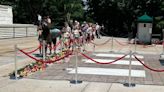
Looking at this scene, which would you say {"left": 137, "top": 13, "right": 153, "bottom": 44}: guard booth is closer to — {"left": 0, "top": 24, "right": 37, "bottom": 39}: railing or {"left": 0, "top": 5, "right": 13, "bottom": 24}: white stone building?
{"left": 0, "top": 24, "right": 37, "bottom": 39}: railing

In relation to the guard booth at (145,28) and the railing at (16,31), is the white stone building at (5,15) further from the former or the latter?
the guard booth at (145,28)

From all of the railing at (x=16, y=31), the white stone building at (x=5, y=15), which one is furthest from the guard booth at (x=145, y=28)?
the white stone building at (x=5, y=15)

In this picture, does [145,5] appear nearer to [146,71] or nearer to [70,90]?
[146,71]

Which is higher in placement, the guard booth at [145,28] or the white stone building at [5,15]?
the white stone building at [5,15]

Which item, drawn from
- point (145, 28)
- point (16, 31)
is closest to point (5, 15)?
point (16, 31)

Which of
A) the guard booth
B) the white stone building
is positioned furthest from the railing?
the guard booth

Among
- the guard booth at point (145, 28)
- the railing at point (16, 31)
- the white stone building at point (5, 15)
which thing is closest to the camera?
the guard booth at point (145, 28)

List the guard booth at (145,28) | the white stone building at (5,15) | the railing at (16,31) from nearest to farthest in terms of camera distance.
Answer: the guard booth at (145,28) < the railing at (16,31) < the white stone building at (5,15)

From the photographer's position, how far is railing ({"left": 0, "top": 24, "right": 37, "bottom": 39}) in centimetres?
2917

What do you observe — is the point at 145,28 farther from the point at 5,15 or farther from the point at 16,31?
the point at 5,15

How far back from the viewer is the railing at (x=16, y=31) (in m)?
29.2

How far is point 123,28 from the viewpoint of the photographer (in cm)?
5097

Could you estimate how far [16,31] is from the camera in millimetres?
31688

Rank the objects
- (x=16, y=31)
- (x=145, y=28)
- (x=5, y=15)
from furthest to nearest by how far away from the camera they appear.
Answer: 1. (x=5, y=15)
2. (x=16, y=31)
3. (x=145, y=28)
